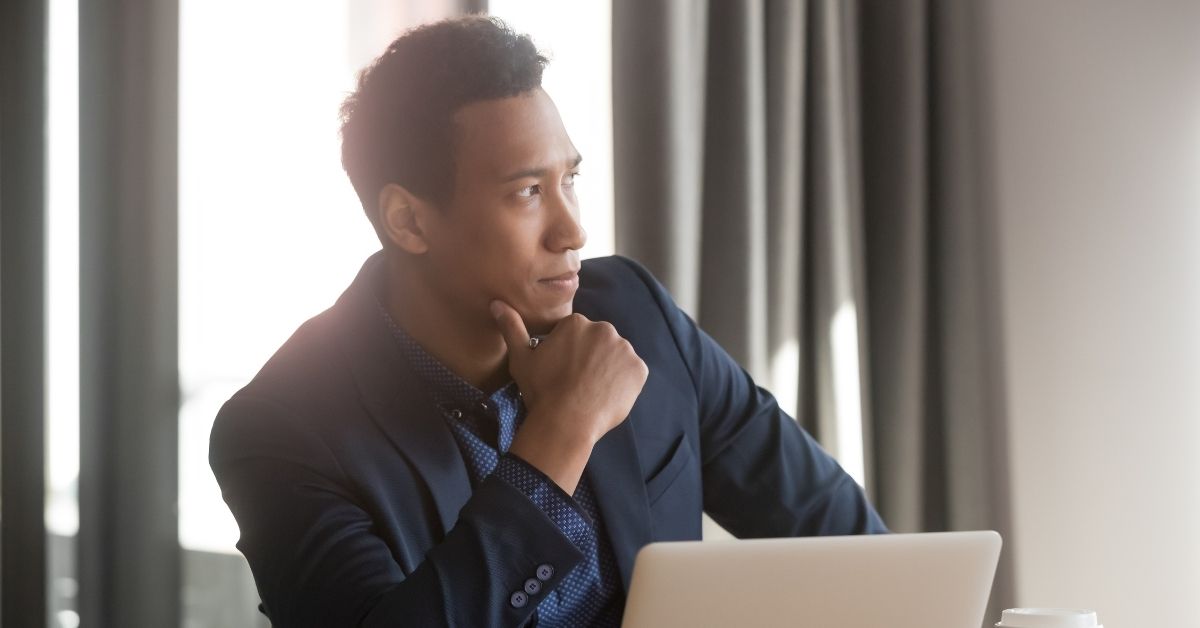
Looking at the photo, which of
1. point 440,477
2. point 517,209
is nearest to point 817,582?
point 440,477

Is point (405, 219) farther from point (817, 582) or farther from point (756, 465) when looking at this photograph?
point (817, 582)

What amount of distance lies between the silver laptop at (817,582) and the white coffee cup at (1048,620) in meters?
0.19

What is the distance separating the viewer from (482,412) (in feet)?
5.29

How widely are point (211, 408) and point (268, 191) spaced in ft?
1.31

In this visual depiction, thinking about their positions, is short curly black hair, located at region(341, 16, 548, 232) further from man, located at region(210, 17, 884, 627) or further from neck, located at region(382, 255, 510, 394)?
neck, located at region(382, 255, 510, 394)

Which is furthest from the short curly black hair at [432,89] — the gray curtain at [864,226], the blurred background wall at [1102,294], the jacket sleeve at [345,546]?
the blurred background wall at [1102,294]

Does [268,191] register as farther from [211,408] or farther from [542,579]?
[542,579]

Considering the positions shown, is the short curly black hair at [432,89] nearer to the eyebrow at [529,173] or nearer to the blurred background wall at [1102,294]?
the eyebrow at [529,173]

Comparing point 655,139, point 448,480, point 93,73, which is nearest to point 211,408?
point 93,73

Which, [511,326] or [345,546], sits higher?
[511,326]

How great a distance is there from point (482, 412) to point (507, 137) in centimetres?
37

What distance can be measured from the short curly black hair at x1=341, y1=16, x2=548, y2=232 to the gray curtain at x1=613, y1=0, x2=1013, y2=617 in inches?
30.8

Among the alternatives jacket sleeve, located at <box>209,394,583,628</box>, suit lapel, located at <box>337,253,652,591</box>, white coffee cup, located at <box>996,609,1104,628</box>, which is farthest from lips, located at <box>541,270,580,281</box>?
white coffee cup, located at <box>996,609,1104,628</box>

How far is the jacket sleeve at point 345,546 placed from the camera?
1253mm
